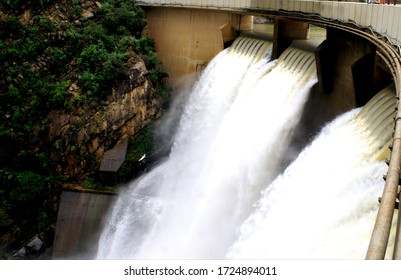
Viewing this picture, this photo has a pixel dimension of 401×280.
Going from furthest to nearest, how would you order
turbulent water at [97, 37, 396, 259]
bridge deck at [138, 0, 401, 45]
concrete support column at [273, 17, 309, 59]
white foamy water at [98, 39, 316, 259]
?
concrete support column at [273, 17, 309, 59] < white foamy water at [98, 39, 316, 259] < bridge deck at [138, 0, 401, 45] < turbulent water at [97, 37, 396, 259]

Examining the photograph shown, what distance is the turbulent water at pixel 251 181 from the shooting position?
10.0 metres

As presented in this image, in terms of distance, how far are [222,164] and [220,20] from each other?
10.3m

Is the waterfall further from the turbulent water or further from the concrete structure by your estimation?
the concrete structure

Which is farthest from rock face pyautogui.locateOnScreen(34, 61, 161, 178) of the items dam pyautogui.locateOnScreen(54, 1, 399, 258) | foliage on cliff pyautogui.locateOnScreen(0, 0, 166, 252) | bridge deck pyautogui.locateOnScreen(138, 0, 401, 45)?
bridge deck pyautogui.locateOnScreen(138, 0, 401, 45)

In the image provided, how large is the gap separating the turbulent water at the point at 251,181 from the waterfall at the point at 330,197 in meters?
0.03

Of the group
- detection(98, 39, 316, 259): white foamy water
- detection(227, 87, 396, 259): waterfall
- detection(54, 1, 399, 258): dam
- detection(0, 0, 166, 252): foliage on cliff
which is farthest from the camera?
detection(0, 0, 166, 252): foliage on cliff

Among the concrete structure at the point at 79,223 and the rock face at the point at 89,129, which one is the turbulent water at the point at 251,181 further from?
the rock face at the point at 89,129

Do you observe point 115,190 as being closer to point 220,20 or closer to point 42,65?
point 42,65

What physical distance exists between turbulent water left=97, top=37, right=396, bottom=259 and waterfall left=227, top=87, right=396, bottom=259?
32 millimetres

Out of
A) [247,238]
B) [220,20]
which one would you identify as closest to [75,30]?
[220,20]

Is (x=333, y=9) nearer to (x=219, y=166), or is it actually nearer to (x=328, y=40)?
(x=328, y=40)

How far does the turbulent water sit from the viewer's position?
1000cm

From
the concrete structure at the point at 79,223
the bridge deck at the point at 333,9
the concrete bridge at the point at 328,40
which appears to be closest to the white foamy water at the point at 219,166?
the concrete structure at the point at 79,223

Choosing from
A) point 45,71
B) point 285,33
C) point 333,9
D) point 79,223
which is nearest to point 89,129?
point 45,71
